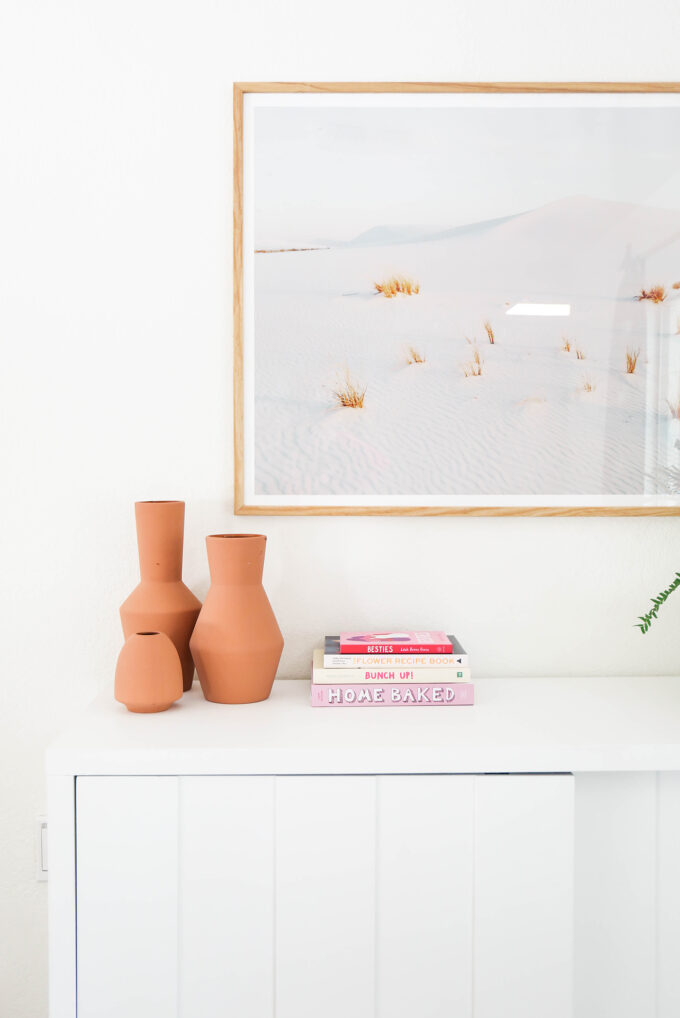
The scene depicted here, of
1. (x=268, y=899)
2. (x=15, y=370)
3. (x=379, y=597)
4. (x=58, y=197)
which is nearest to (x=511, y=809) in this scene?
(x=268, y=899)

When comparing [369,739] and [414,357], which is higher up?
[414,357]

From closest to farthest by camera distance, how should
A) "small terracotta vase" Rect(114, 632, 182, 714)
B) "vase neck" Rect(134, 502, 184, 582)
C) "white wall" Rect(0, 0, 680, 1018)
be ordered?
Result: "small terracotta vase" Rect(114, 632, 182, 714), "vase neck" Rect(134, 502, 184, 582), "white wall" Rect(0, 0, 680, 1018)

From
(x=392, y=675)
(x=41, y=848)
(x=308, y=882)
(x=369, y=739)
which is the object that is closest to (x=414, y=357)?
(x=392, y=675)

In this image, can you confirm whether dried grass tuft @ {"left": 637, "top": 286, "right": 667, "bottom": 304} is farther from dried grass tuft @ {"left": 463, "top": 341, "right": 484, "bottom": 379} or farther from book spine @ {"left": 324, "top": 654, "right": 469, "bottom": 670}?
book spine @ {"left": 324, "top": 654, "right": 469, "bottom": 670}

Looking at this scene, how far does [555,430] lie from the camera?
1356mm

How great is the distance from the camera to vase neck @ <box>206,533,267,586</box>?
1171 mm

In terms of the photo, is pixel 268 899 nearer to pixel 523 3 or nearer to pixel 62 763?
pixel 62 763

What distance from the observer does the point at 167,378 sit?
135cm

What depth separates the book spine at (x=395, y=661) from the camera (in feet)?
3.95

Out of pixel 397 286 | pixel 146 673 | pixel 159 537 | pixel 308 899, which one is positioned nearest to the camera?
pixel 308 899

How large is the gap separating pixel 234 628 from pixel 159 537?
19 centimetres

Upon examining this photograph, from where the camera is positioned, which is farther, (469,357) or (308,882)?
(469,357)

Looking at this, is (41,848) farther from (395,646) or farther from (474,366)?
(474,366)

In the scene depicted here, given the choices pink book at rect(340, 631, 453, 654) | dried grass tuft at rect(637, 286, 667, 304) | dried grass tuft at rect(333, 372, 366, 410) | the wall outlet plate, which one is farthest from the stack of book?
dried grass tuft at rect(637, 286, 667, 304)
